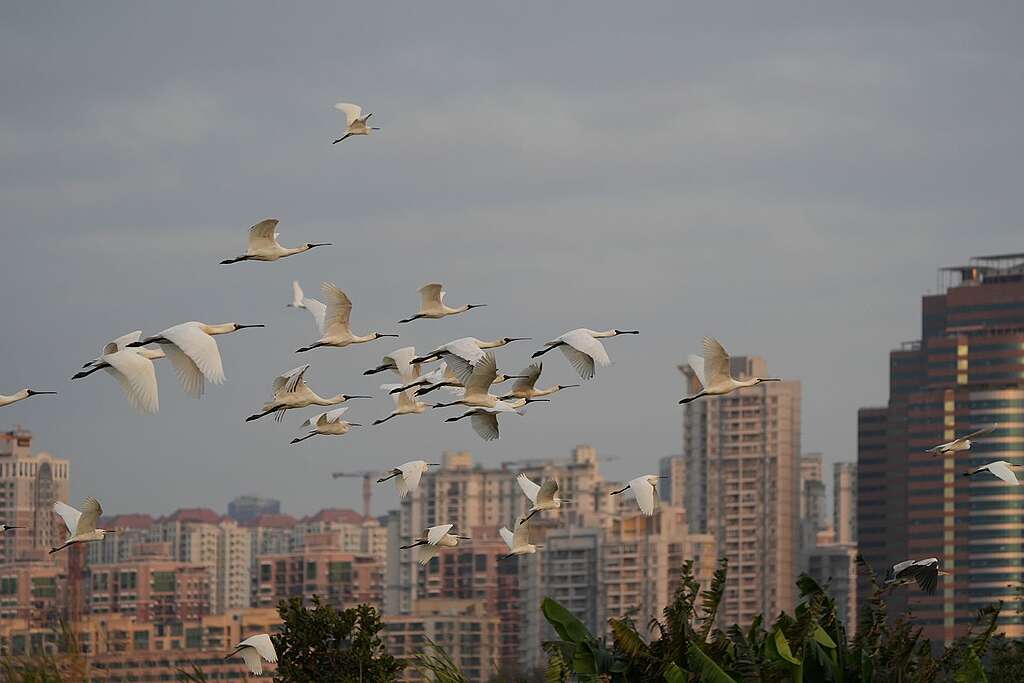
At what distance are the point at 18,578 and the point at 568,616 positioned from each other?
5015 inches

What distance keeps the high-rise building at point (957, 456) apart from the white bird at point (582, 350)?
284ft

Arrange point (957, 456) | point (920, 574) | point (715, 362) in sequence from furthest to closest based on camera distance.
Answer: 1. point (957, 456)
2. point (715, 362)
3. point (920, 574)

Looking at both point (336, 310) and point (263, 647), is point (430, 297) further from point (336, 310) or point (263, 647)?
point (263, 647)

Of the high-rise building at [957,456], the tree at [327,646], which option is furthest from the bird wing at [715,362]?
the high-rise building at [957,456]

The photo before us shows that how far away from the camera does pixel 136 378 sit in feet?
62.0

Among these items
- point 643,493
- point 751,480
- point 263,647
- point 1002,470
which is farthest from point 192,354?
point 751,480

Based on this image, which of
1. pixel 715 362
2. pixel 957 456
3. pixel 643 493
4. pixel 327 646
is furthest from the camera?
pixel 957 456

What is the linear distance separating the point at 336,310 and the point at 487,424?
2376mm

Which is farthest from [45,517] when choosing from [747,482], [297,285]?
[297,285]

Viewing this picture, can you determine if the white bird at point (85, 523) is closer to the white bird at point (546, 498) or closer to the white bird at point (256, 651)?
the white bird at point (256, 651)

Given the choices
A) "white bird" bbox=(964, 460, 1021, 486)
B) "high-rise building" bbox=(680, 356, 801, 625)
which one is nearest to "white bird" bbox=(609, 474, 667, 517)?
"white bird" bbox=(964, 460, 1021, 486)

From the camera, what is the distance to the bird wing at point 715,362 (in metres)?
23.2

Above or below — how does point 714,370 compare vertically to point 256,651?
above

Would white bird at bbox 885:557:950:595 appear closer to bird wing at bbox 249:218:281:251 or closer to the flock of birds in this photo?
the flock of birds
